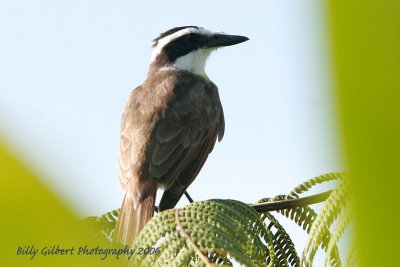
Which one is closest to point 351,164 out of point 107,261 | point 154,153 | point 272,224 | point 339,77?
point 339,77

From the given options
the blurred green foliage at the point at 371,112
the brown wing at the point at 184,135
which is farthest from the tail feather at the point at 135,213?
the blurred green foliage at the point at 371,112

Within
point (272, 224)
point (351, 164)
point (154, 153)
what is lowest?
point (154, 153)

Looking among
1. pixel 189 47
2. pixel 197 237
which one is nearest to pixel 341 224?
pixel 197 237

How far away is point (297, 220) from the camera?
3.43 m

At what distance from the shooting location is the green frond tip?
5.83ft

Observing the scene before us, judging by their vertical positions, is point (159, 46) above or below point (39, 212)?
below

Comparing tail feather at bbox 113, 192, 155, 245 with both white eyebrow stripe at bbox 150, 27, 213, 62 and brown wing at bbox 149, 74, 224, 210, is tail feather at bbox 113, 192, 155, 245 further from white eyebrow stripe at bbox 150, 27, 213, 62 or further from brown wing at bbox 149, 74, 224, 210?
white eyebrow stripe at bbox 150, 27, 213, 62

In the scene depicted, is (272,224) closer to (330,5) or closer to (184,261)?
(184,261)

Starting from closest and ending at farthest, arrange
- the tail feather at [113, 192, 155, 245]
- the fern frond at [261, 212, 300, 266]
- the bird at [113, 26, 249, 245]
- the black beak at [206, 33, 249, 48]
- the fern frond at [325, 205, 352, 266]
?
the fern frond at [325, 205, 352, 266], the fern frond at [261, 212, 300, 266], the tail feather at [113, 192, 155, 245], the bird at [113, 26, 249, 245], the black beak at [206, 33, 249, 48]

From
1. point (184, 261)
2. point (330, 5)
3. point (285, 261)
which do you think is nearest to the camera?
point (330, 5)

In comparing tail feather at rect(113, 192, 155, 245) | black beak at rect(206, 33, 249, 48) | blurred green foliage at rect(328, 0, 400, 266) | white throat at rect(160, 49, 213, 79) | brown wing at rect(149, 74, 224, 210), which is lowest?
tail feather at rect(113, 192, 155, 245)

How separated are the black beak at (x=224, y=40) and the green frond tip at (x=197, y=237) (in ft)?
20.2

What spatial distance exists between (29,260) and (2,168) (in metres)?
0.07

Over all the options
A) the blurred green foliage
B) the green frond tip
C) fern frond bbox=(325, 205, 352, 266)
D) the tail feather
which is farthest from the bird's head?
the blurred green foliage
